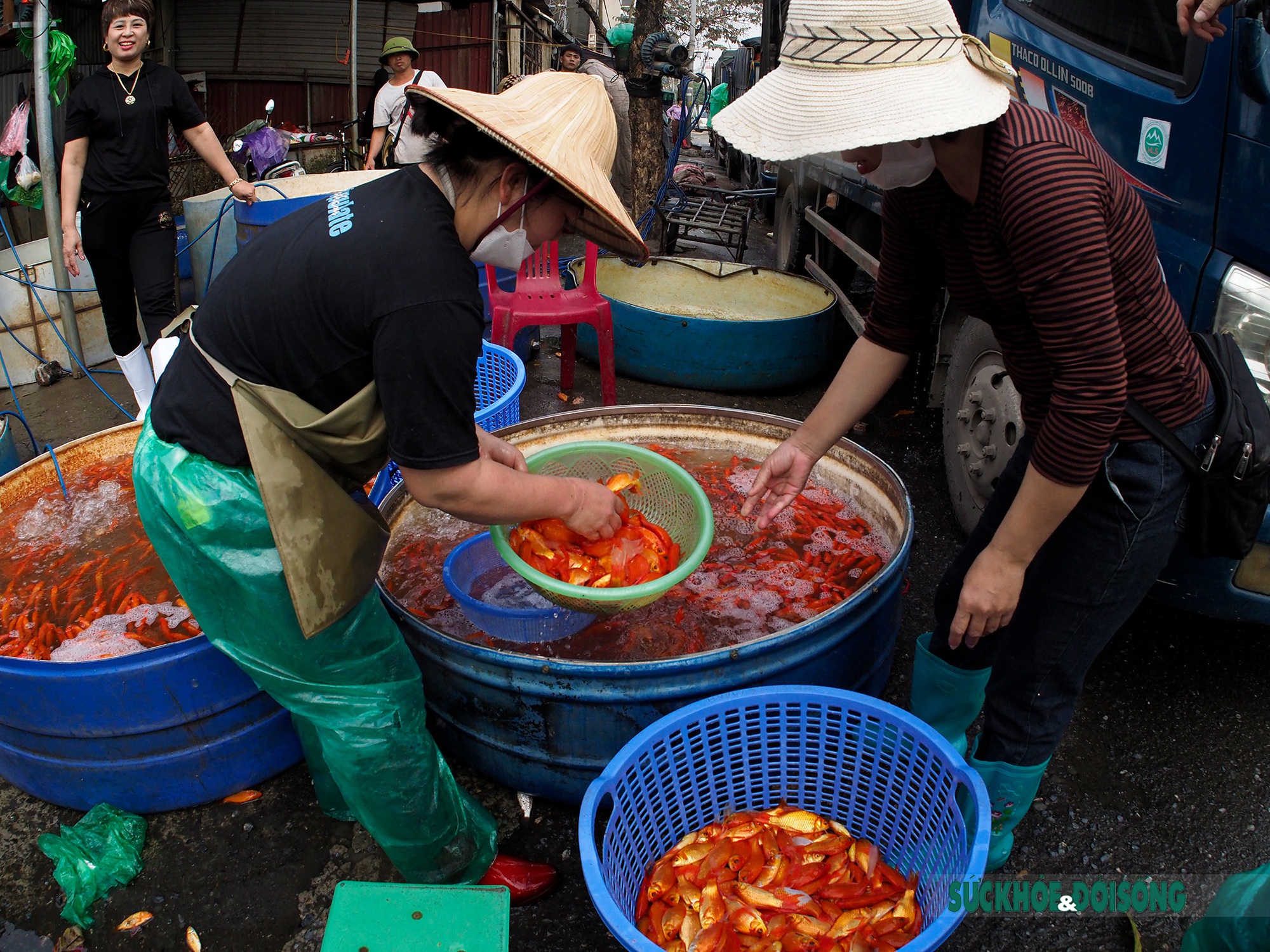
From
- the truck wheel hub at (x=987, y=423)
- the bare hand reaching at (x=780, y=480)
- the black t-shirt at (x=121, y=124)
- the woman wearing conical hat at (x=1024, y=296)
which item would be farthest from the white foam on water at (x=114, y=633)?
the truck wheel hub at (x=987, y=423)

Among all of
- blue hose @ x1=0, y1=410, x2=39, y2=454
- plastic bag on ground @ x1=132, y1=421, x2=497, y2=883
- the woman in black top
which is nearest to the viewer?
plastic bag on ground @ x1=132, y1=421, x2=497, y2=883

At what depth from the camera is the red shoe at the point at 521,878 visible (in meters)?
2.34

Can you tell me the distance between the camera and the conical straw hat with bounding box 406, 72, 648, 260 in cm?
155

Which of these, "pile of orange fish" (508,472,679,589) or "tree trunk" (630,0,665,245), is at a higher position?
"tree trunk" (630,0,665,245)

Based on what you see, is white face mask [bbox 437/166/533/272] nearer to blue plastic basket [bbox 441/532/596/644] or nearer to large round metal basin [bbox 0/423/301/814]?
blue plastic basket [bbox 441/532/596/644]

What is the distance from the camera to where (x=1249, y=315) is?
231cm

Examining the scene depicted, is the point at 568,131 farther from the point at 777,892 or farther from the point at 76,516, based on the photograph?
the point at 76,516

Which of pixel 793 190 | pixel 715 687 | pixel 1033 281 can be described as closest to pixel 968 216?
pixel 1033 281

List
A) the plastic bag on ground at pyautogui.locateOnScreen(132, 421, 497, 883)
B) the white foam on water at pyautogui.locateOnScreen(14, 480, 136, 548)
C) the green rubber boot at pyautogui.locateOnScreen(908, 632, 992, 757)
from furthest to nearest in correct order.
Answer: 1. the white foam on water at pyautogui.locateOnScreen(14, 480, 136, 548)
2. the green rubber boot at pyautogui.locateOnScreen(908, 632, 992, 757)
3. the plastic bag on ground at pyautogui.locateOnScreen(132, 421, 497, 883)

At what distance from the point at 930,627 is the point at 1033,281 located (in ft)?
7.62

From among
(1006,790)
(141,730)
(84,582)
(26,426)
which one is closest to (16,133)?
(26,426)

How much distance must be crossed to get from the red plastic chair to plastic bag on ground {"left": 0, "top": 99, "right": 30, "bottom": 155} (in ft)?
12.3

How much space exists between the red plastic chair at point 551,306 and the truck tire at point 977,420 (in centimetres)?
214

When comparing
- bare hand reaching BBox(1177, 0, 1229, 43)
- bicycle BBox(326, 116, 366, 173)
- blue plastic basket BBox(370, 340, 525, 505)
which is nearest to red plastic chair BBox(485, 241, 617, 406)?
blue plastic basket BBox(370, 340, 525, 505)
